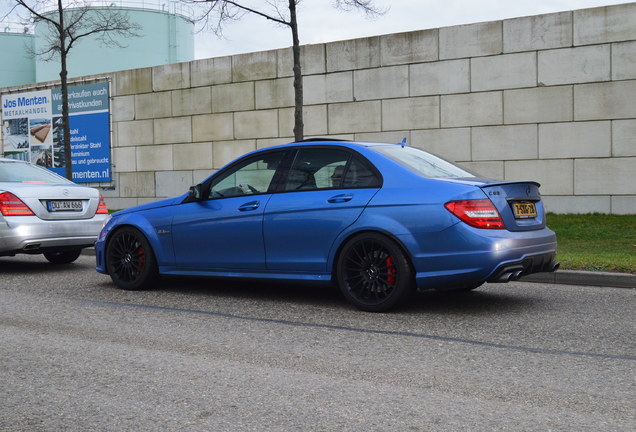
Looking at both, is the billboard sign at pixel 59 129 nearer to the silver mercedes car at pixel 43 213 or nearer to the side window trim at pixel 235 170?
the silver mercedes car at pixel 43 213

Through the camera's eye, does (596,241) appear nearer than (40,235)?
No

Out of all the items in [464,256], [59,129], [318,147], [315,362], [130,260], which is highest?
[59,129]

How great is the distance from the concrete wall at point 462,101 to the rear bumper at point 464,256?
9.06 metres

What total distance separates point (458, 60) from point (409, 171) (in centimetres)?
1009

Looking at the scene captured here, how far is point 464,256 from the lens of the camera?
597 cm

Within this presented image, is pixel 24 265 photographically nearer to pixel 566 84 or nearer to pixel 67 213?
pixel 67 213

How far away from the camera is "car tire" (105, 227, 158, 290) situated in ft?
25.9

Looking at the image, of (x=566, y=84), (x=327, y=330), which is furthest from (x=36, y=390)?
(x=566, y=84)

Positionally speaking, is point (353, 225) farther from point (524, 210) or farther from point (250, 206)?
point (524, 210)

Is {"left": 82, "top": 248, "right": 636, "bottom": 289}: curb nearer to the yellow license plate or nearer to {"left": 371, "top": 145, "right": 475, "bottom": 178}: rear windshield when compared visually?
the yellow license plate

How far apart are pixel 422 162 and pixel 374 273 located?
1194 millimetres

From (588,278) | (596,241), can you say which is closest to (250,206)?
(588,278)

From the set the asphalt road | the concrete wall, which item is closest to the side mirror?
the asphalt road

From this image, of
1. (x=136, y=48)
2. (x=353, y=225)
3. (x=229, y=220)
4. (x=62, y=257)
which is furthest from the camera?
(x=136, y=48)
